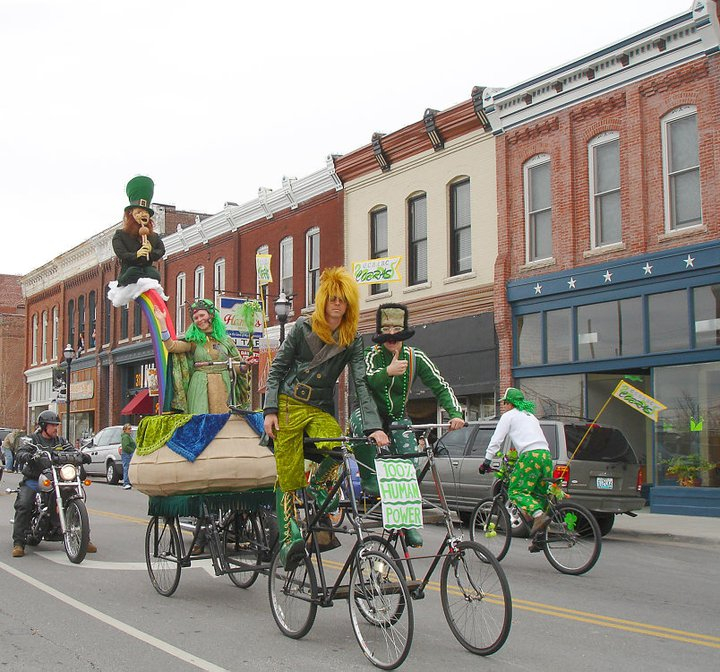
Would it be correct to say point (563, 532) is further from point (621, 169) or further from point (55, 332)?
point (55, 332)

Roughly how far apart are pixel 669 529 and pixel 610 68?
10.3 metres

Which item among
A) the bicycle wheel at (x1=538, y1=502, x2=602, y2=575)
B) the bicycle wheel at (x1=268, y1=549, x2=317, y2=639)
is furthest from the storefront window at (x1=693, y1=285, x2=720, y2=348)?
the bicycle wheel at (x1=268, y1=549, x2=317, y2=639)

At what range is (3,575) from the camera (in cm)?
945

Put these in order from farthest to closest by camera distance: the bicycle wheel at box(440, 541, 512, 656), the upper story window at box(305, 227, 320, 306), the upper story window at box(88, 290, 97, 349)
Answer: the upper story window at box(88, 290, 97, 349) → the upper story window at box(305, 227, 320, 306) → the bicycle wheel at box(440, 541, 512, 656)

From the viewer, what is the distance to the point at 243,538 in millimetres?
7988

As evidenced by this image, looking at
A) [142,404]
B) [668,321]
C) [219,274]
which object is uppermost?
[219,274]

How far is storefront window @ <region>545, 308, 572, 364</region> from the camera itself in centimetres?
2078

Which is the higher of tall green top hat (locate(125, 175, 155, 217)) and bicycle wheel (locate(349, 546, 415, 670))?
tall green top hat (locate(125, 175, 155, 217))

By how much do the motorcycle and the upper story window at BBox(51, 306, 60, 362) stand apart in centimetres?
4069

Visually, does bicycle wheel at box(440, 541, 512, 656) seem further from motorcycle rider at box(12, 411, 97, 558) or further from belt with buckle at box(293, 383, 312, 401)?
motorcycle rider at box(12, 411, 97, 558)

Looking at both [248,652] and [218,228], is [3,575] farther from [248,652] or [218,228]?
[218,228]

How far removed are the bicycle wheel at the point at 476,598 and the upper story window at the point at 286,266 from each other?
24.3m

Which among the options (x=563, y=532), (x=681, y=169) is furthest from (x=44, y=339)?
(x=563, y=532)

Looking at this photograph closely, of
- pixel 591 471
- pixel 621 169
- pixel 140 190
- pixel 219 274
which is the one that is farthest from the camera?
pixel 219 274
